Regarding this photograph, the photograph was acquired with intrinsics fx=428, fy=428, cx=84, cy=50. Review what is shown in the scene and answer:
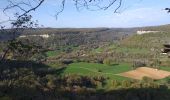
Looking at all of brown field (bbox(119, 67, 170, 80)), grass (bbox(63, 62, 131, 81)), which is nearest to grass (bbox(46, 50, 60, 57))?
grass (bbox(63, 62, 131, 81))

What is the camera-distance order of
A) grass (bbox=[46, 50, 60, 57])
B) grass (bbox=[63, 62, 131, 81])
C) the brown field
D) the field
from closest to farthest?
the field
grass (bbox=[63, 62, 131, 81])
the brown field
grass (bbox=[46, 50, 60, 57])

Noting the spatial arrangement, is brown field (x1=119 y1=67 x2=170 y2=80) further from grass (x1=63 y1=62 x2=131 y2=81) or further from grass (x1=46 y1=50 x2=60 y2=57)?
grass (x1=46 y1=50 x2=60 y2=57)

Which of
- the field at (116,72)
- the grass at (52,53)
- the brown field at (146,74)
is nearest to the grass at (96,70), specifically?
the field at (116,72)

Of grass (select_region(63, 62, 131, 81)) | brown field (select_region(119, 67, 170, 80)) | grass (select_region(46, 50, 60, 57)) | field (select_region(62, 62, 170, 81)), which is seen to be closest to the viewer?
field (select_region(62, 62, 170, 81))

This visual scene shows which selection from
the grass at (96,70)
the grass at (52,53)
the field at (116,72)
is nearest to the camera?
the field at (116,72)

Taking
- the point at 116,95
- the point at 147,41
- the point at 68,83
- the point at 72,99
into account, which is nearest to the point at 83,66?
the point at 68,83

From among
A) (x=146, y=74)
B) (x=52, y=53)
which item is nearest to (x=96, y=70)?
(x=146, y=74)

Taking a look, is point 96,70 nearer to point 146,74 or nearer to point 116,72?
point 116,72

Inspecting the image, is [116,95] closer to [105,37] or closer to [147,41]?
[147,41]

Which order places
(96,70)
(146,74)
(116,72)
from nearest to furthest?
(116,72) → (146,74) → (96,70)

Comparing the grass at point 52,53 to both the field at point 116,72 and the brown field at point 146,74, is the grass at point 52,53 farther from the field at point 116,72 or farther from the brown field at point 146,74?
the brown field at point 146,74

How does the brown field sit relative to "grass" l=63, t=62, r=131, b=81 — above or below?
below
